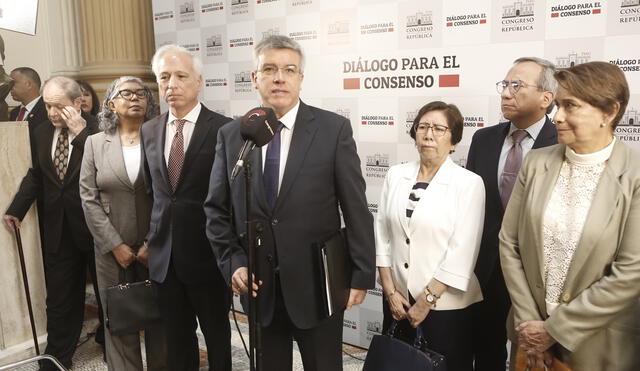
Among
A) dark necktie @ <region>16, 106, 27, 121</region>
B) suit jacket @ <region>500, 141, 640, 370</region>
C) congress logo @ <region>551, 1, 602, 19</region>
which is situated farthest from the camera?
dark necktie @ <region>16, 106, 27, 121</region>

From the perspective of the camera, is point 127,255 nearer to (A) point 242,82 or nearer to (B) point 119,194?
(B) point 119,194

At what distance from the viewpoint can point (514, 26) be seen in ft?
9.17

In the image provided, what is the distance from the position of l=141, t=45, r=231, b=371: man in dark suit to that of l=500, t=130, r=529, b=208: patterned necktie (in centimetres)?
138

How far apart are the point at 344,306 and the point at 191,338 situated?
104 cm

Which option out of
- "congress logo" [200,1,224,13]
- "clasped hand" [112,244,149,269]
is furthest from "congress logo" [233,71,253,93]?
"clasped hand" [112,244,149,269]

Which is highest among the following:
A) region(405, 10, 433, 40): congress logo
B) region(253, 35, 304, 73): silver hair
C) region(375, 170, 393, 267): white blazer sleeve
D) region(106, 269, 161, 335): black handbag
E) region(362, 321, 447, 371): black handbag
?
region(405, 10, 433, 40): congress logo

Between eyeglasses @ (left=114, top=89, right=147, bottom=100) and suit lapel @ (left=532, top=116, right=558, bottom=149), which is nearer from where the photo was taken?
suit lapel @ (left=532, top=116, right=558, bottom=149)

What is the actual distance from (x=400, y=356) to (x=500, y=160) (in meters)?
1.01

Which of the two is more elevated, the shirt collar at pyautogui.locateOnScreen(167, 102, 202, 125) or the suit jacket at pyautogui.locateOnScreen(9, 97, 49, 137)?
the suit jacket at pyautogui.locateOnScreen(9, 97, 49, 137)

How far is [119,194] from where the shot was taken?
2654mm

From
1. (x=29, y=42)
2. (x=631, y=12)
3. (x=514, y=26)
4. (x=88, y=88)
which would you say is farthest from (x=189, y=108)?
(x=29, y=42)

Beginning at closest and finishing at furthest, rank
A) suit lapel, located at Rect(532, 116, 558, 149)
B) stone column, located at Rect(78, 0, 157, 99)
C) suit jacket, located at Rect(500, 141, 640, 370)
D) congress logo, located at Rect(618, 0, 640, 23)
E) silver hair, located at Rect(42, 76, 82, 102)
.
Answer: suit jacket, located at Rect(500, 141, 640, 370)
suit lapel, located at Rect(532, 116, 558, 149)
congress logo, located at Rect(618, 0, 640, 23)
silver hair, located at Rect(42, 76, 82, 102)
stone column, located at Rect(78, 0, 157, 99)

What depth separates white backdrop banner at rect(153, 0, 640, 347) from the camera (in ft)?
8.54

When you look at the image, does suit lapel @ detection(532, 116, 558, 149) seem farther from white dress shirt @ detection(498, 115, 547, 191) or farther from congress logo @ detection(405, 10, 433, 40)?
congress logo @ detection(405, 10, 433, 40)
